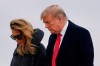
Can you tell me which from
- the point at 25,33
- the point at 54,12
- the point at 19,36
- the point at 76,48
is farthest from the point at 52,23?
the point at 19,36

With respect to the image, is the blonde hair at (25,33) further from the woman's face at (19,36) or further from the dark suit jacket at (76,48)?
the dark suit jacket at (76,48)

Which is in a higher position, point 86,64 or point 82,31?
point 82,31

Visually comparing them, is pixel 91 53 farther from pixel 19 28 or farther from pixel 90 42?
pixel 19 28

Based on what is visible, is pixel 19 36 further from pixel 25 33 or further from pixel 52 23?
pixel 52 23

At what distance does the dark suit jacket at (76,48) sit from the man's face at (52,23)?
0.29 meters

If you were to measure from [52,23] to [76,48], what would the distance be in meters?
0.60

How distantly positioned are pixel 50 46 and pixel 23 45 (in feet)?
2.12

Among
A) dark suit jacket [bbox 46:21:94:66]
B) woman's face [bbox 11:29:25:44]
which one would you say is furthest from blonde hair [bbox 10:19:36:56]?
dark suit jacket [bbox 46:21:94:66]

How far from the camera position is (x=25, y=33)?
9305 millimetres

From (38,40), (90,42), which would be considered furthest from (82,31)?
(38,40)

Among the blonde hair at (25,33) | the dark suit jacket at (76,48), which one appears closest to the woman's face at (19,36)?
the blonde hair at (25,33)

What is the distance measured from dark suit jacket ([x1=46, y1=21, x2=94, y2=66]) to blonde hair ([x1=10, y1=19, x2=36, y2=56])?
2.87 ft

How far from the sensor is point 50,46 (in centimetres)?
893

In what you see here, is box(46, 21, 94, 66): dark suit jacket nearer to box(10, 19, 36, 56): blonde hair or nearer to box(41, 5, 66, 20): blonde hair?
box(41, 5, 66, 20): blonde hair
